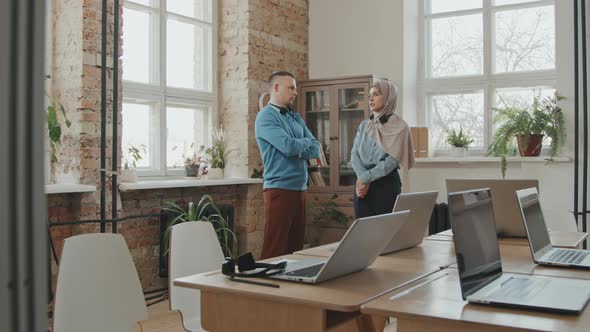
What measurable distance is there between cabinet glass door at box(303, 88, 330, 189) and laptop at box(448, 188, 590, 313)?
416cm

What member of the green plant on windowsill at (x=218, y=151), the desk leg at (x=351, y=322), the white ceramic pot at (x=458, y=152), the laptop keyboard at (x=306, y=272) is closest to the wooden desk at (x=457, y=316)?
the desk leg at (x=351, y=322)

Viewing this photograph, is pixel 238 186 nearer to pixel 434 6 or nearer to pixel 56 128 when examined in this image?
pixel 56 128

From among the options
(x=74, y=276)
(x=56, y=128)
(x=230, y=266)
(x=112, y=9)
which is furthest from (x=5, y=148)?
(x=112, y=9)

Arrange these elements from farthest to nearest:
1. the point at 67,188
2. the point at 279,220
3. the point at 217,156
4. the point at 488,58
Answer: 1. the point at 488,58
2. the point at 217,156
3. the point at 279,220
4. the point at 67,188

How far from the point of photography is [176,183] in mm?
4789

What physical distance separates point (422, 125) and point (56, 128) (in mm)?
3723

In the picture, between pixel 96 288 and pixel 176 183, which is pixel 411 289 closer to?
pixel 96 288

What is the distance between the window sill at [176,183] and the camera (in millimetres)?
4445

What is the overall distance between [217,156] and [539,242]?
11.7 ft

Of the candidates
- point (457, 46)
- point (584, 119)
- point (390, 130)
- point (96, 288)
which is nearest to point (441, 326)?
point (96, 288)

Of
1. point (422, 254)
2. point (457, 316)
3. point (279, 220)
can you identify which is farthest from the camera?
point (279, 220)

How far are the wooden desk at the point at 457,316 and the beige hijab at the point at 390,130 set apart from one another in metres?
2.48

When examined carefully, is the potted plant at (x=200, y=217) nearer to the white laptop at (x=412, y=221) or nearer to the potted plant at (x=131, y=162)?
the potted plant at (x=131, y=162)

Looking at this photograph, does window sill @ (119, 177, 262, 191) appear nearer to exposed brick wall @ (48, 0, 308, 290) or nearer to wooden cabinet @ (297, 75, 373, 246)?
exposed brick wall @ (48, 0, 308, 290)
